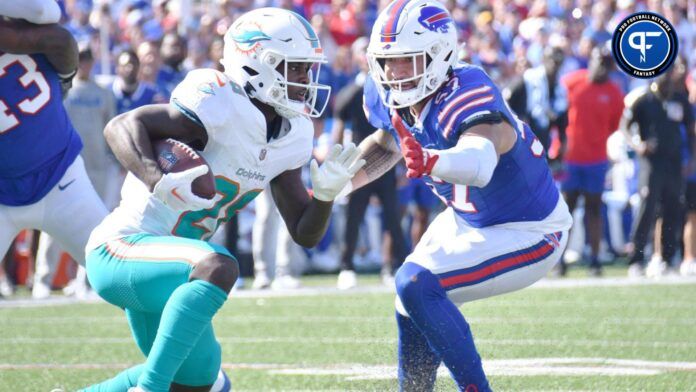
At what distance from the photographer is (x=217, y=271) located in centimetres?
406

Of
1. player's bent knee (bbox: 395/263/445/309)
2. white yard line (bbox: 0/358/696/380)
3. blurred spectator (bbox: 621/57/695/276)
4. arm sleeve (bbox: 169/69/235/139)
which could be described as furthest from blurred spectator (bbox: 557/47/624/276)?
arm sleeve (bbox: 169/69/235/139)

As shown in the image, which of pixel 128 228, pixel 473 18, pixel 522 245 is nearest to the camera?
pixel 128 228

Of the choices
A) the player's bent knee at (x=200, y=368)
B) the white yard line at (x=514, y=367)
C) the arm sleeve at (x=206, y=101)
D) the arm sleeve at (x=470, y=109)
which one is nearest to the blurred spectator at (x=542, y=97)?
the white yard line at (x=514, y=367)

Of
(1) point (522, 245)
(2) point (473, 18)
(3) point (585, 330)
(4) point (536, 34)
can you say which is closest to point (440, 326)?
(1) point (522, 245)

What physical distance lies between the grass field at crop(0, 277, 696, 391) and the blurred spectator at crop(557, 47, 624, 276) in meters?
1.50

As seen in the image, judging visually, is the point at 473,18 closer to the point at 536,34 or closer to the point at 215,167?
the point at 536,34

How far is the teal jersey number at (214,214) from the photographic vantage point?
14.7 feet

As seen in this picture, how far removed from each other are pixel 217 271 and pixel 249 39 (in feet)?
3.13

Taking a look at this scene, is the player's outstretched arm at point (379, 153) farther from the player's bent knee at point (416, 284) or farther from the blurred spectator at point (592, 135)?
the blurred spectator at point (592, 135)

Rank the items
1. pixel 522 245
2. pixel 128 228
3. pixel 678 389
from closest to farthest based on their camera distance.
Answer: pixel 128 228 → pixel 522 245 → pixel 678 389

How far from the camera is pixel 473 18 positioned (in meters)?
16.2

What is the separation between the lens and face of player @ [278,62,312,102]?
4555mm

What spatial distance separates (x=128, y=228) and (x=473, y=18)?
1227 cm

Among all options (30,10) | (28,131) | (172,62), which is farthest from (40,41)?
(172,62)
